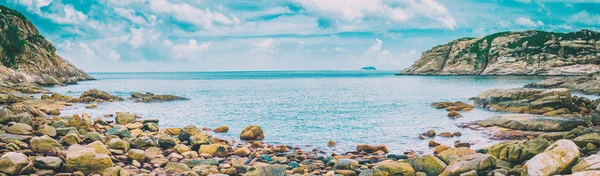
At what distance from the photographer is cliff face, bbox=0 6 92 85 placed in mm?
86188

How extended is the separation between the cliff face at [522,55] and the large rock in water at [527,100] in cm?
10839

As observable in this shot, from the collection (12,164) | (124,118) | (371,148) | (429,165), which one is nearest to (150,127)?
(124,118)

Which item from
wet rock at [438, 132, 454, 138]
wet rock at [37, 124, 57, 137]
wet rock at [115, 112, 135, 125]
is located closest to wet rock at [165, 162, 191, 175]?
wet rock at [37, 124, 57, 137]

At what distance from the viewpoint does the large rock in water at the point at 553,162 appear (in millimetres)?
12023

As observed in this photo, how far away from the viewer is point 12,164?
43.4 ft

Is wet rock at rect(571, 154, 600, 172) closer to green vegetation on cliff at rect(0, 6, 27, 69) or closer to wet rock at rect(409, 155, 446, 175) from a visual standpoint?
wet rock at rect(409, 155, 446, 175)

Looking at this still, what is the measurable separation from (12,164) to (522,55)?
17605cm

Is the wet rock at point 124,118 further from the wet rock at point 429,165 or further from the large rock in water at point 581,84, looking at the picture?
the large rock in water at point 581,84

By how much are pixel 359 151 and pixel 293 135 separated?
7.04m

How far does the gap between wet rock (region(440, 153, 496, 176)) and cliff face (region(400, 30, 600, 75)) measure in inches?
5558

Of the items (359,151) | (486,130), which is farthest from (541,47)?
(359,151)

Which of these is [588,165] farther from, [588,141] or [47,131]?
[47,131]

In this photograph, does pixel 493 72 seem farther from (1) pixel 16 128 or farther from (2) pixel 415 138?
(1) pixel 16 128

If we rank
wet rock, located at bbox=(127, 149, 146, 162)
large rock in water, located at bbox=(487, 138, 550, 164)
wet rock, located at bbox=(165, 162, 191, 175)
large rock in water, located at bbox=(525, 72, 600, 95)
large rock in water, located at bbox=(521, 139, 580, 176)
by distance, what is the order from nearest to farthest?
large rock in water, located at bbox=(521, 139, 580, 176) → large rock in water, located at bbox=(487, 138, 550, 164) → wet rock, located at bbox=(165, 162, 191, 175) → wet rock, located at bbox=(127, 149, 146, 162) → large rock in water, located at bbox=(525, 72, 600, 95)
